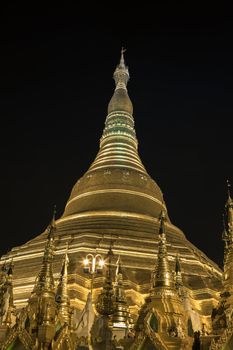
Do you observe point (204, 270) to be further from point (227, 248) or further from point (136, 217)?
point (227, 248)

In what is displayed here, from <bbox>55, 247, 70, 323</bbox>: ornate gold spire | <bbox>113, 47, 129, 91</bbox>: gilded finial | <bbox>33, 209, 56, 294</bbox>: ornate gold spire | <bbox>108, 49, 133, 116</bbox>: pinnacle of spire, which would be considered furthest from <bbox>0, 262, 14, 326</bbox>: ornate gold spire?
<bbox>113, 47, 129, 91</bbox>: gilded finial

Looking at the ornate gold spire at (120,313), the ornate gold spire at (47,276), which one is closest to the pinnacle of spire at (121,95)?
the ornate gold spire at (47,276)

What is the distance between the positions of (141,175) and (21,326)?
2000 centimetres

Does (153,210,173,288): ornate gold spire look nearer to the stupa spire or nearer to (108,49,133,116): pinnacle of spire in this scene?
the stupa spire

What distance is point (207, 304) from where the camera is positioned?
18078 mm

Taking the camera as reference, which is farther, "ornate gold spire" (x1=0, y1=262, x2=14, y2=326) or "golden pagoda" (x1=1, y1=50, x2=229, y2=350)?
"ornate gold spire" (x1=0, y1=262, x2=14, y2=326)

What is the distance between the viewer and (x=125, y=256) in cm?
2036

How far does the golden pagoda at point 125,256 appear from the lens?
8.95 meters

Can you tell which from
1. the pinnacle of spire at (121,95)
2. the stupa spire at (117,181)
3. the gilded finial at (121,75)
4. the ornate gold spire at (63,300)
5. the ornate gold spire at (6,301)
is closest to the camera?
the ornate gold spire at (63,300)

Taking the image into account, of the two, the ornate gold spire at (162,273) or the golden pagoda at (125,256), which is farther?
the ornate gold spire at (162,273)

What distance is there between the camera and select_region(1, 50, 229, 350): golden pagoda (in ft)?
29.4

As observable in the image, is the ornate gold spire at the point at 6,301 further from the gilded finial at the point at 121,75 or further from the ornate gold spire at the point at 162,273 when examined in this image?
the gilded finial at the point at 121,75

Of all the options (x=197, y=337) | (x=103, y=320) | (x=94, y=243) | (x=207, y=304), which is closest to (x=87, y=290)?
(x=94, y=243)

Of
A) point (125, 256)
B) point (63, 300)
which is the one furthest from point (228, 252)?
point (125, 256)
